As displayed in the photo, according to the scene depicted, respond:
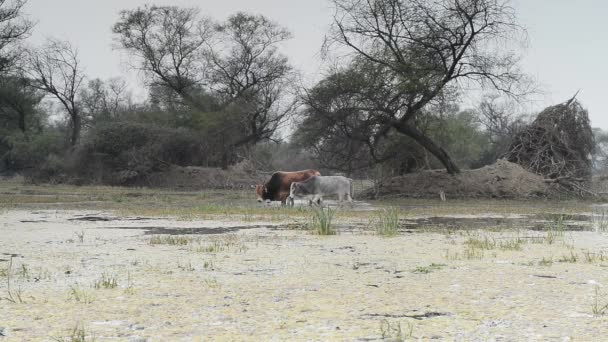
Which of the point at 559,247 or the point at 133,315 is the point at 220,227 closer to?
the point at 559,247

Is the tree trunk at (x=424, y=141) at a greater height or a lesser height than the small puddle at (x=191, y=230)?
greater

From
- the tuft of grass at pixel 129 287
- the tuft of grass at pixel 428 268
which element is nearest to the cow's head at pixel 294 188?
the tuft of grass at pixel 428 268

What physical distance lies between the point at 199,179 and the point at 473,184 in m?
16.3

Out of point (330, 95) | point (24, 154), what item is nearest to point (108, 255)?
point (330, 95)

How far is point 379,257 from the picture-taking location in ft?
25.8

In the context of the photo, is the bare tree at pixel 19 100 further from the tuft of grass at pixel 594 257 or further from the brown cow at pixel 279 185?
the tuft of grass at pixel 594 257

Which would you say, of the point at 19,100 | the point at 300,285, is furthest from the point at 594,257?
the point at 19,100

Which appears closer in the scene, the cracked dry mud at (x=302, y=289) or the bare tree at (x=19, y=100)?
the cracked dry mud at (x=302, y=289)

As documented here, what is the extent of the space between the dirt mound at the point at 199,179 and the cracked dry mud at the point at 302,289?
26165 mm

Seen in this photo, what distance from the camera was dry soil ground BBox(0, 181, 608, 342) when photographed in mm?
4426

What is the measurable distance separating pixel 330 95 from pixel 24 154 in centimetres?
2914

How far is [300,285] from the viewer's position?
5.96 meters

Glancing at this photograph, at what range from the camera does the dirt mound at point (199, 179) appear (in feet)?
119

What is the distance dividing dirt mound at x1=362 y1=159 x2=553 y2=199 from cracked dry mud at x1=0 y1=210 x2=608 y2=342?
14.9 meters
